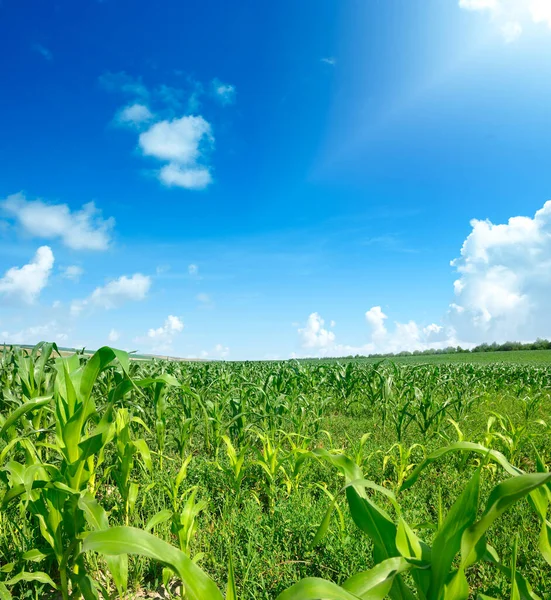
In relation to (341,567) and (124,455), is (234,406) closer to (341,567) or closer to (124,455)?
(124,455)

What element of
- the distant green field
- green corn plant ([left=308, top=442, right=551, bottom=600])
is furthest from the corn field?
the distant green field

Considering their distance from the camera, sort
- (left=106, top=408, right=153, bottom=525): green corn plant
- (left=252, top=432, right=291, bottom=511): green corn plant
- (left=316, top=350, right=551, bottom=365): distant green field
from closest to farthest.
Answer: (left=106, top=408, right=153, bottom=525): green corn plant < (left=252, top=432, right=291, bottom=511): green corn plant < (left=316, top=350, right=551, bottom=365): distant green field

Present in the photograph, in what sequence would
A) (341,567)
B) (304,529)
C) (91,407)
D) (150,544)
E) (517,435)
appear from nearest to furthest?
(150,544) < (91,407) < (341,567) < (304,529) < (517,435)

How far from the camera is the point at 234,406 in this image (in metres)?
5.39

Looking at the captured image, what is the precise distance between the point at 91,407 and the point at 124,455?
35.5 inches

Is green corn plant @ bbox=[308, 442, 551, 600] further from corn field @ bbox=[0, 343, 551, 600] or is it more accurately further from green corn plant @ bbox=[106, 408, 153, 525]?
green corn plant @ bbox=[106, 408, 153, 525]

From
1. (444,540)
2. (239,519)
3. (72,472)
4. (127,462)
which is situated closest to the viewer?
(444,540)

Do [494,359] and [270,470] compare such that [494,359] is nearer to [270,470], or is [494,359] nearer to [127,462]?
[270,470]

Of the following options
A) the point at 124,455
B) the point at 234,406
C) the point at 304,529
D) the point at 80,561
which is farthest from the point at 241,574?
the point at 234,406

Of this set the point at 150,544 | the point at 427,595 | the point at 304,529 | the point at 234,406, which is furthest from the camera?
the point at 234,406

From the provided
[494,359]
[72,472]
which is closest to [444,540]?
[72,472]

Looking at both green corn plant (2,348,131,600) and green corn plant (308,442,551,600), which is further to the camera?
green corn plant (2,348,131,600)

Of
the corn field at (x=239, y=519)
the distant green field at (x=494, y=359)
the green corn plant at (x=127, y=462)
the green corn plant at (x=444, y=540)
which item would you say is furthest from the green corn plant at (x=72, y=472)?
the distant green field at (x=494, y=359)

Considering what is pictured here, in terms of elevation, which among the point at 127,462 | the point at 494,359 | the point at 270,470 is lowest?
the point at 494,359
